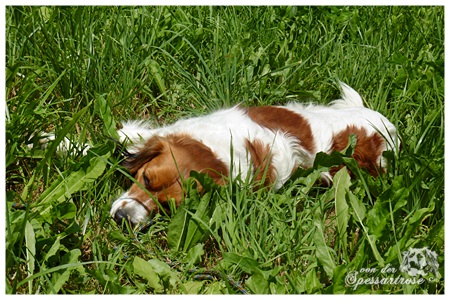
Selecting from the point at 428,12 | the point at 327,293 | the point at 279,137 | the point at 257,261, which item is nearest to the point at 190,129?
the point at 279,137

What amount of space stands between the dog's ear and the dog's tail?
150 cm

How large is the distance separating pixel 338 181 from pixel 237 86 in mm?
1374

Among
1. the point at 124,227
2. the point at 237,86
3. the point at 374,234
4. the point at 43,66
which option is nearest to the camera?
the point at 374,234

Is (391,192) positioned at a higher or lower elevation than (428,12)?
lower

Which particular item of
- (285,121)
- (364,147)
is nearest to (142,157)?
(285,121)

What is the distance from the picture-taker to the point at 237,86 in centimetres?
484

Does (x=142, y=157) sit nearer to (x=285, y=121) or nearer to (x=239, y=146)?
(x=239, y=146)

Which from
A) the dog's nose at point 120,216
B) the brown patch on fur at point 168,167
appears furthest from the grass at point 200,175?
the brown patch on fur at point 168,167

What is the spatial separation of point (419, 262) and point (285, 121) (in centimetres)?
137

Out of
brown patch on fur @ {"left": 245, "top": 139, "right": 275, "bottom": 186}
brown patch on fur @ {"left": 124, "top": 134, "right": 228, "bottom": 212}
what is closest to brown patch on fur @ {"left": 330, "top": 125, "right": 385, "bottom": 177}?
brown patch on fur @ {"left": 245, "top": 139, "right": 275, "bottom": 186}

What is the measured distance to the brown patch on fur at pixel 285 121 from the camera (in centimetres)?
425

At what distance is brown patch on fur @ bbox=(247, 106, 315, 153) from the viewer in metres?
4.25

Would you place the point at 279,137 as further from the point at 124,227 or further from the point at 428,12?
the point at 428,12

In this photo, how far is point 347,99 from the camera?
4.94 m
